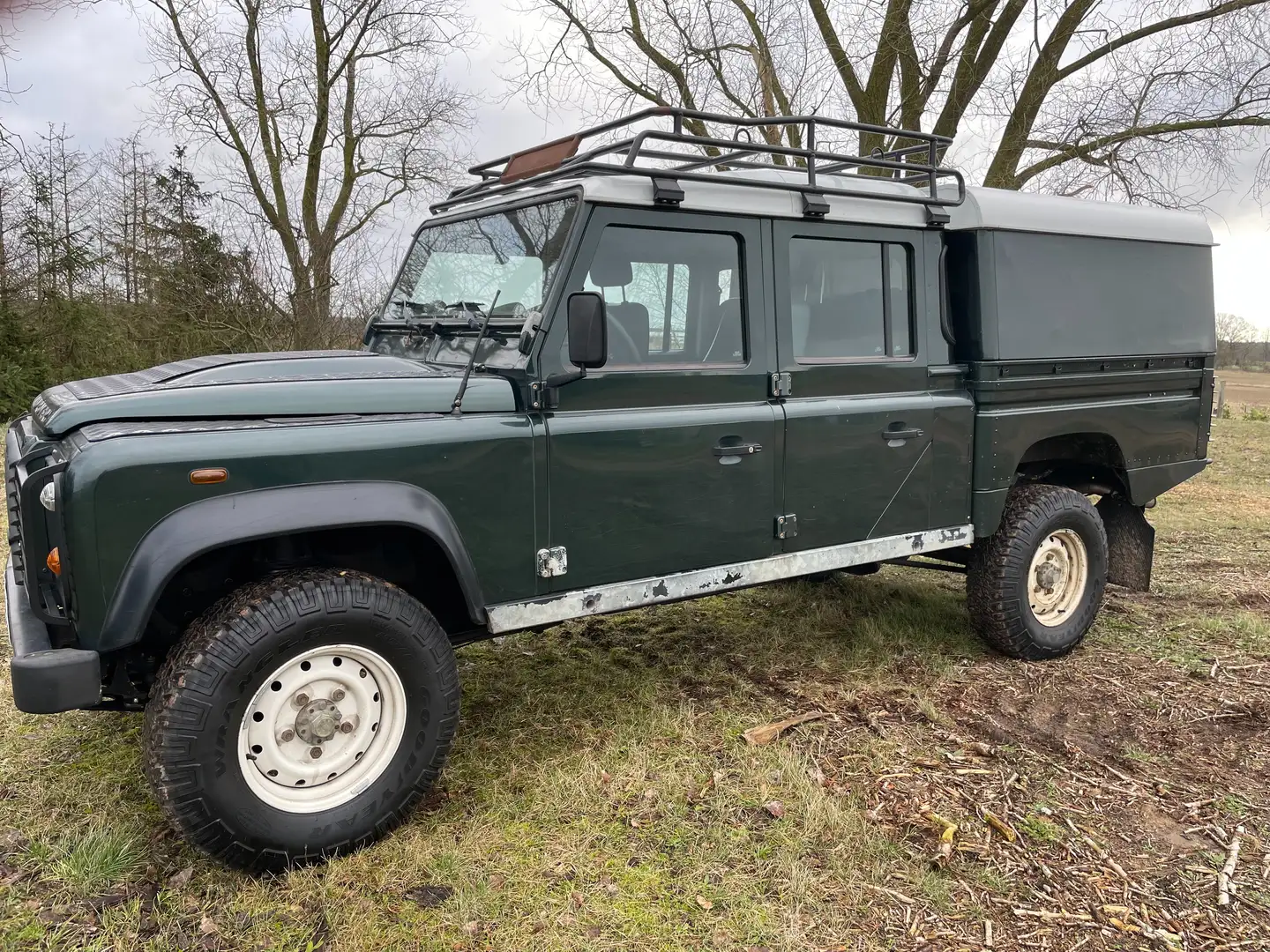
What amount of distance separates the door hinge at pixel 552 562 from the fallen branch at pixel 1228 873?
7.91 ft

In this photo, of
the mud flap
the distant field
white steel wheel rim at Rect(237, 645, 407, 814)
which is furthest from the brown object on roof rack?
the distant field

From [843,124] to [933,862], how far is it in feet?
9.65

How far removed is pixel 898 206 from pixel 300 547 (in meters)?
3.11

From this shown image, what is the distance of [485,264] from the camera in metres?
3.85

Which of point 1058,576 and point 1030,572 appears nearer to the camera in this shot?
point 1030,572

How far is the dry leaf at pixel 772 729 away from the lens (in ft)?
12.6

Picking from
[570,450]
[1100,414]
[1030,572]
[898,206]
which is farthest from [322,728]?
[1100,414]

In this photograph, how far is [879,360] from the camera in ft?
13.9

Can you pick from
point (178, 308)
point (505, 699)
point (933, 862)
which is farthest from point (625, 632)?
point (178, 308)

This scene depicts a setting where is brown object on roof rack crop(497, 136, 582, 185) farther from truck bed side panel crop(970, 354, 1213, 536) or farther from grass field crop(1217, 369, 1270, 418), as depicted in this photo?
grass field crop(1217, 369, 1270, 418)

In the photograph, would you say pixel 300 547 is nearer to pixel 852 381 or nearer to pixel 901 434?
pixel 852 381

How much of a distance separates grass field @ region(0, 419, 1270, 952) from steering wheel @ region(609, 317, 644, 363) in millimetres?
1630

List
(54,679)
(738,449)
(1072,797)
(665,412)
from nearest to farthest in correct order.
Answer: (54,679), (1072,797), (665,412), (738,449)

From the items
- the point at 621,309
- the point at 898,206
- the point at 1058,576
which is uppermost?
the point at 898,206
